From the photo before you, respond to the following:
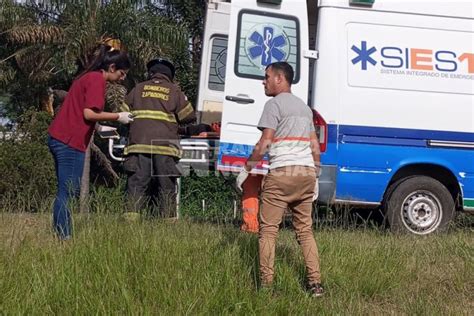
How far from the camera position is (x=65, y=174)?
5.74 meters

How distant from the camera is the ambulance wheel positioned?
742 centimetres

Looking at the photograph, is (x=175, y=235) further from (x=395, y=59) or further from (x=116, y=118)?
(x=395, y=59)

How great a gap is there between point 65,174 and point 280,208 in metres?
2.08

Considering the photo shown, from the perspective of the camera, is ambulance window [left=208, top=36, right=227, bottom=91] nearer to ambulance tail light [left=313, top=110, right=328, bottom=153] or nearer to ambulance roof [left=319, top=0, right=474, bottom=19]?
ambulance roof [left=319, top=0, right=474, bottom=19]

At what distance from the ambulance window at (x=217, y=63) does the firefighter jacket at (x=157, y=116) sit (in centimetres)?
166

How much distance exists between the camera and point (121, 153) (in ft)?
25.0

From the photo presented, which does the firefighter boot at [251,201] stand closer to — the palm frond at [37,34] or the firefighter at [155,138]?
the firefighter at [155,138]

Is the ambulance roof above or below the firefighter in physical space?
above

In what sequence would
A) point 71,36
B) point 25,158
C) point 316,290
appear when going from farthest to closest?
point 71,36 < point 25,158 < point 316,290

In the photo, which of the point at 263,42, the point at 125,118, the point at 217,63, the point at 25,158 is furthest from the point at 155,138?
the point at 25,158

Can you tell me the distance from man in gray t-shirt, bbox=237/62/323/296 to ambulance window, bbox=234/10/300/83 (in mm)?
2386

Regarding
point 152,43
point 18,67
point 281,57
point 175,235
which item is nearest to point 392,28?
point 281,57

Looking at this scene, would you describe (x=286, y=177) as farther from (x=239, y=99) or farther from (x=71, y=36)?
(x=71, y=36)

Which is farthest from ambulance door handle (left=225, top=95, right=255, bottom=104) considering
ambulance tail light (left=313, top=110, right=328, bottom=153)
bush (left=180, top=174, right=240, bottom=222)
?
bush (left=180, top=174, right=240, bottom=222)
